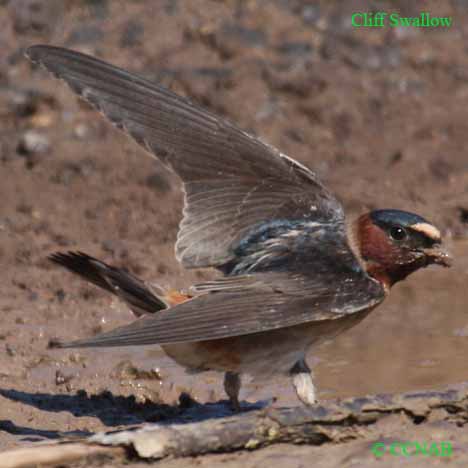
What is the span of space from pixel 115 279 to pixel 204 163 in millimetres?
791

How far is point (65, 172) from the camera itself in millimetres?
8914

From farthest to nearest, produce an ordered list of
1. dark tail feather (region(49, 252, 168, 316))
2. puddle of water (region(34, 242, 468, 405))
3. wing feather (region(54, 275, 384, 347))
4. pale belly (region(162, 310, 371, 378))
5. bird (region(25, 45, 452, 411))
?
puddle of water (region(34, 242, 468, 405)), dark tail feather (region(49, 252, 168, 316)), pale belly (region(162, 310, 371, 378)), bird (region(25, 45, 452, 411)), wing feather (region(54, 275, 384, 347))

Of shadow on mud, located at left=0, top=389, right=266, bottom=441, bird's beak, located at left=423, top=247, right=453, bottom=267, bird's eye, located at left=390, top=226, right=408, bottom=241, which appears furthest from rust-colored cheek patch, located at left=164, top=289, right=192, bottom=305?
bird's beak, located at left=423, top=247, right=453, bottom=267

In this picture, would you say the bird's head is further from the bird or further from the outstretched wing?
the outstretched wing

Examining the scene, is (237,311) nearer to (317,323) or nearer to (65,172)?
(317,323)

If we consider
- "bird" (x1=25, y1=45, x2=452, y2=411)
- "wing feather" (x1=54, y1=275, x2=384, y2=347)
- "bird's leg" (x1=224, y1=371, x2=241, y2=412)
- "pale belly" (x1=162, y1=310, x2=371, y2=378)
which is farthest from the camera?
"bird's leg" (x1=224, y1=371, x2=241, y2=412)

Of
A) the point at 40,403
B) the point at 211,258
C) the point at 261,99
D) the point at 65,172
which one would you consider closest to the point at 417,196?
the point at 261,99

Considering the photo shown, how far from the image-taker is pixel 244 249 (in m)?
6.13

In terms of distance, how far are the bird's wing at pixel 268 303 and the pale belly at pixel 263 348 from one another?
7.0 inches

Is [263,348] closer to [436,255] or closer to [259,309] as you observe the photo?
[259,309]

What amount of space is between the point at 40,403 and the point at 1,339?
31.6 inches

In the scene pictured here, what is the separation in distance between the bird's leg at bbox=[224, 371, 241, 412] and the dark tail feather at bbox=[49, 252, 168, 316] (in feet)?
1.67

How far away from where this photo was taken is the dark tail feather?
5.93m

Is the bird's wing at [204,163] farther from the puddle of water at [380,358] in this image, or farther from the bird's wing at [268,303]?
the puddle of water at [380,358]
